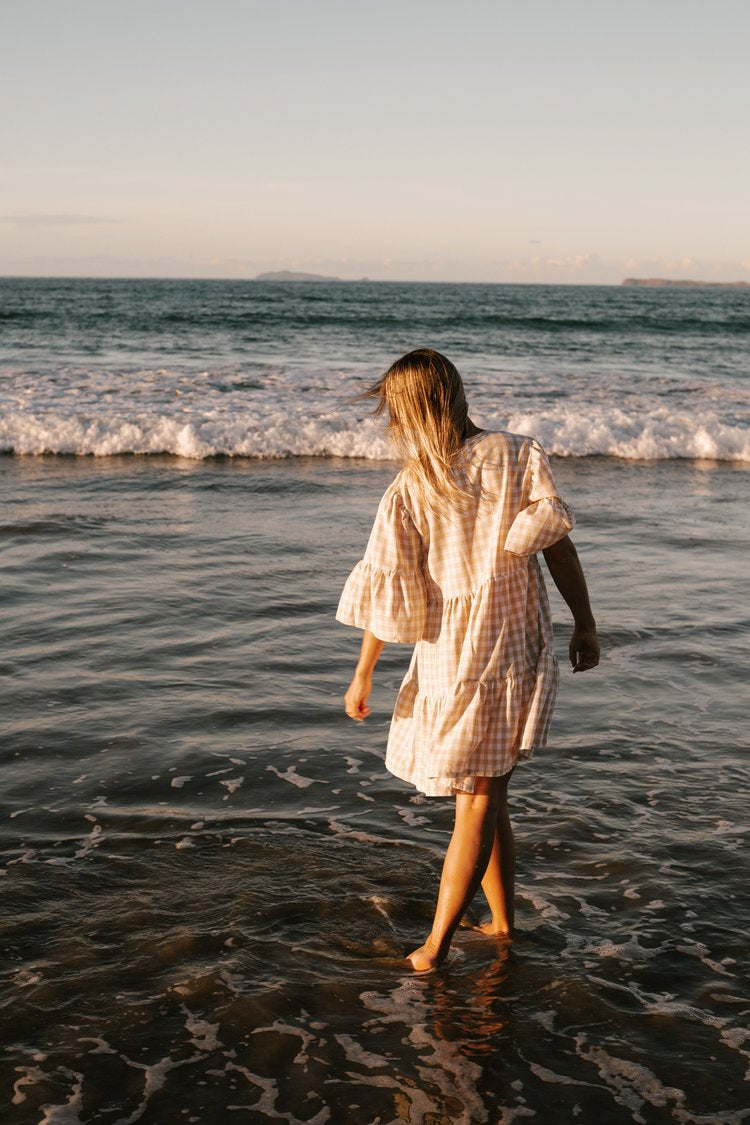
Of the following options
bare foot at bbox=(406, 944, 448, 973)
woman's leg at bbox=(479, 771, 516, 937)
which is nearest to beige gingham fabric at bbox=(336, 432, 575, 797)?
woman's leg at bbox=(479, 771, 516, 937)

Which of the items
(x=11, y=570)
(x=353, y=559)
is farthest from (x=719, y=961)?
(x=11, y=570)

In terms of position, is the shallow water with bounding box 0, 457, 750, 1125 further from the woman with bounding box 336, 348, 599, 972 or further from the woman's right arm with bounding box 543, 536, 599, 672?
the woman's right arm with bounding box 543, 536, 599, 672

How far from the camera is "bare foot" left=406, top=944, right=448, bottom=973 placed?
3225mm

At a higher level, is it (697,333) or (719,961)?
(697,333)

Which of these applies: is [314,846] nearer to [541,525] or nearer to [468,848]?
[468,848]

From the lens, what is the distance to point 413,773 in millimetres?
3111

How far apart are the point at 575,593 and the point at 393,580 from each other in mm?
524

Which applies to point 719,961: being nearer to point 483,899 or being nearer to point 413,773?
point 483,899

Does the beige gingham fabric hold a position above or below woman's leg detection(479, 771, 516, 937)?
above

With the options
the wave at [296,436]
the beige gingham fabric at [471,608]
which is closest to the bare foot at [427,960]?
the beige gingham fabric at [471,608]

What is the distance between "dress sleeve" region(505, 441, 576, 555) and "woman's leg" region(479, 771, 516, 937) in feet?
2.78

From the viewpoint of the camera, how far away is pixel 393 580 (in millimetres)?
3004

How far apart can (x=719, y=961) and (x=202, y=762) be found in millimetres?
2295

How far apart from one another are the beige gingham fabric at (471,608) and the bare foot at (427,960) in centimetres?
57
